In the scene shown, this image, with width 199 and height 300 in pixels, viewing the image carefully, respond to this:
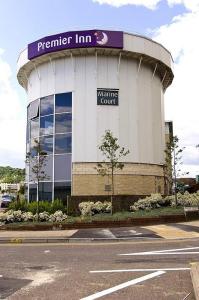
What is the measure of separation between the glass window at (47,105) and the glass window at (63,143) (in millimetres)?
2228

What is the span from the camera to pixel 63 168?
1238 inches

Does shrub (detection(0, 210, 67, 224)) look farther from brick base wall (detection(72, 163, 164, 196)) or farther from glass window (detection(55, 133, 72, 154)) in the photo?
glass window (detection(55, 133, 72, 154))

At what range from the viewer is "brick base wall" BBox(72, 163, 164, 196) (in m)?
30.6

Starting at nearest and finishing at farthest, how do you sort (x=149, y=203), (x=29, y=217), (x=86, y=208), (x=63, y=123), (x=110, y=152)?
(x=29, y=217), (x=86, y=208), (x=110, y=152), (x=149, y=203), (x=63, y=123)

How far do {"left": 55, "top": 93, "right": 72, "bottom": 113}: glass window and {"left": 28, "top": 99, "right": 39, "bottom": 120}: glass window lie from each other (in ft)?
7.06

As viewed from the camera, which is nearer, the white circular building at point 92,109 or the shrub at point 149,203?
the shrub at point 149,203

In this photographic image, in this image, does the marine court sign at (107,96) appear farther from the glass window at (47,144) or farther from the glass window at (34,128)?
the glass window at (34,128)

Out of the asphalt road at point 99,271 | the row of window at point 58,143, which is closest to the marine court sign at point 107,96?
the row of window at point 58,143

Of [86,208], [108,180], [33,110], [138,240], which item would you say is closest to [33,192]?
[108,180]

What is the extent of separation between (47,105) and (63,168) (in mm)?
5310

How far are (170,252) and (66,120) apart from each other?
20.7 metres

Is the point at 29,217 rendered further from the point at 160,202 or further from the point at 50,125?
the point at 50,125

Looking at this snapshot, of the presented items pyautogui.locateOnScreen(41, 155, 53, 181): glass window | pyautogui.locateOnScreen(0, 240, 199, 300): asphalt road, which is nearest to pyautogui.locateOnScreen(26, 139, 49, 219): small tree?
pyautogui.locateOnScreen(41, 155, 53, 181): glass window

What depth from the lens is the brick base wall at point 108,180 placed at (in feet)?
100
